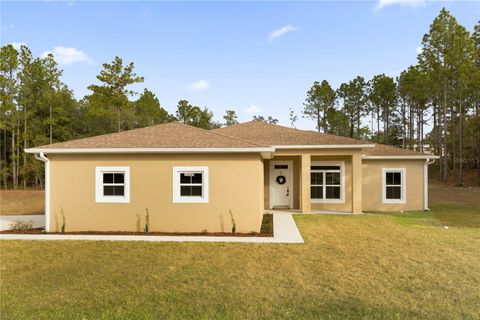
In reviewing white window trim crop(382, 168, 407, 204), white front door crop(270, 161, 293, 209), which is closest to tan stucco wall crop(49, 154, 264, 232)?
white front door crop(270, 161, 293, 209)

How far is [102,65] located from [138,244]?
3085 centimetres

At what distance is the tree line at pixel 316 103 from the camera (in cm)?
3005

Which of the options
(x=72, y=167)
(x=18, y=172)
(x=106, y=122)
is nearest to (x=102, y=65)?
(x=106, y=122)

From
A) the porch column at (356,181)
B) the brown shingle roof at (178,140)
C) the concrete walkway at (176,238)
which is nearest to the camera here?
the concrete walkway at (176,238)

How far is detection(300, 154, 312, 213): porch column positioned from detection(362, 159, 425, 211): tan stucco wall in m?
3.40

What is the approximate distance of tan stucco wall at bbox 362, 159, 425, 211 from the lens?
14.9 metres

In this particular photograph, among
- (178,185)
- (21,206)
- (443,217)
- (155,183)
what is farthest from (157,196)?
(21,206)

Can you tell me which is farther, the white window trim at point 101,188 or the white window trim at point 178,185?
the white window trim at point 101,188

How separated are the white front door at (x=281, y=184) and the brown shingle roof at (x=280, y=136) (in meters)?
1.29

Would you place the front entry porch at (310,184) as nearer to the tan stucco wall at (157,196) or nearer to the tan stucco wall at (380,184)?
the tan stucco wall at (380,184)

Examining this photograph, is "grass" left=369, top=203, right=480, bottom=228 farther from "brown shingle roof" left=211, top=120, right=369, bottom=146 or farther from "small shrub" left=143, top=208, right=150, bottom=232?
"small shrub" left=143, top=208, right=150, bottom=232

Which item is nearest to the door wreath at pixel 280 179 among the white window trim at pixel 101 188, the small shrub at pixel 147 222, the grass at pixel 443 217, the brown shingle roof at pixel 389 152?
the brown shingle roof at pixel 389 152

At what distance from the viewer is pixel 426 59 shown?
30.9 m

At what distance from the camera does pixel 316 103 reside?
45406 mm
